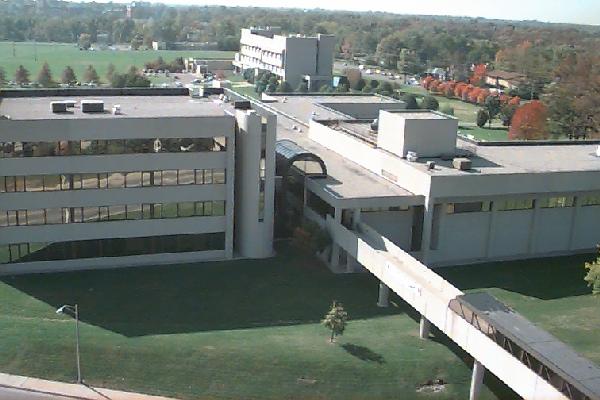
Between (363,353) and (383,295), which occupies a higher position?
(383,295)

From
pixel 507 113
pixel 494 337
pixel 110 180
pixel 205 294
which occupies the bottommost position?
pixel 205 294

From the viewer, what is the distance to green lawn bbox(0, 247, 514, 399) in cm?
3366

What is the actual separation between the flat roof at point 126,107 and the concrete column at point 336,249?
10106 millimetres

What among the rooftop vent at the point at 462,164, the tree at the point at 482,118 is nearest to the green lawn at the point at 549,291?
the rooftop vent at the point at 462,164

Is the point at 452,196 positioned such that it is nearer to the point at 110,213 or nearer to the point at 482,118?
the point at 110,213

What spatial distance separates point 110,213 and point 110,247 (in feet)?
7.20

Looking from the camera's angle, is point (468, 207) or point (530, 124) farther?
point (530, 124)

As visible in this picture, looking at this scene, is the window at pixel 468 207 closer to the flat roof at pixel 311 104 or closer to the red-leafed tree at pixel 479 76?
the flat roof at pixel 311 104

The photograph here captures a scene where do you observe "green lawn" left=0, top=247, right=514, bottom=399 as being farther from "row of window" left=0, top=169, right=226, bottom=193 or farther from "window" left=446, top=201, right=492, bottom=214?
"window" left=446, top=201, right=492, bottom=214

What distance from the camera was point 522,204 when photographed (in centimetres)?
5084

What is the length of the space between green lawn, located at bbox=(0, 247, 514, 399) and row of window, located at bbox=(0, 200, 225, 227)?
3.26 metres

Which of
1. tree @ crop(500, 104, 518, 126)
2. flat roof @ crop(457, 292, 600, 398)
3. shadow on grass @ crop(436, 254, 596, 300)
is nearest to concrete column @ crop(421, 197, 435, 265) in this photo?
shadow on grass @ crop(436, 254, 596, 300)

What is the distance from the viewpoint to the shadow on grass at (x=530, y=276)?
46250 mm

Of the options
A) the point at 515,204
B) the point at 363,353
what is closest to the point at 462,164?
the point at 515,204
